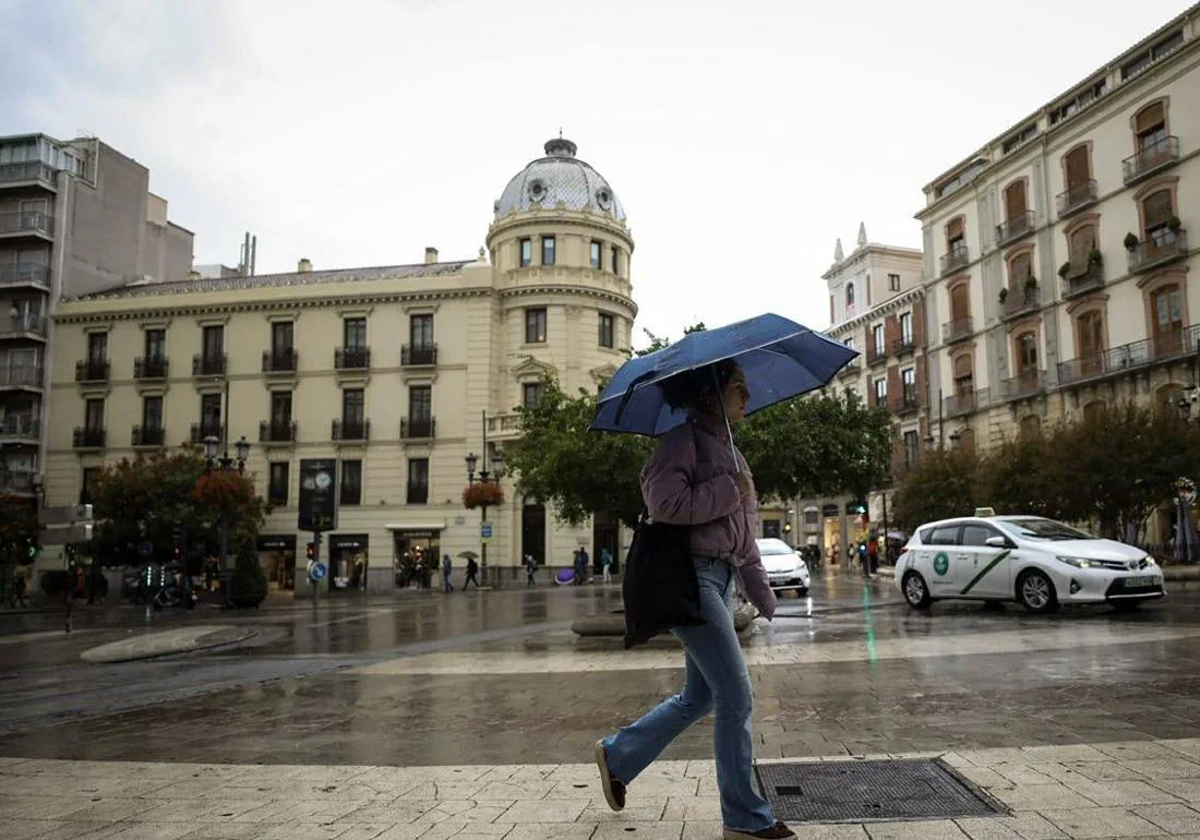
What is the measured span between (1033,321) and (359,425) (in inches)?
1134

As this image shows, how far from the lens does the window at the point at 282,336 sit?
45.4m

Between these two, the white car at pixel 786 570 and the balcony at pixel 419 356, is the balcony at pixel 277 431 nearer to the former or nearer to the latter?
the balcony at pixel 419 356

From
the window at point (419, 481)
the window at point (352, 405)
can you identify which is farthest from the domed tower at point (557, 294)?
the window at point (352, 405)

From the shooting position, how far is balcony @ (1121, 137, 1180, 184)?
31938 mm

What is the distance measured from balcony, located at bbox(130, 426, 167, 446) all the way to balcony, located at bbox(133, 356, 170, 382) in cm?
239

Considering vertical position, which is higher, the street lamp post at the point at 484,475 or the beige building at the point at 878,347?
the beige building at the point at 878,347

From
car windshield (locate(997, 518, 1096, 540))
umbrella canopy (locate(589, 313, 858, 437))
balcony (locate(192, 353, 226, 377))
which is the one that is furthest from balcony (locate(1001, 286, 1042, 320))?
umbrella canopy (locate(589, 313, 858, 437))

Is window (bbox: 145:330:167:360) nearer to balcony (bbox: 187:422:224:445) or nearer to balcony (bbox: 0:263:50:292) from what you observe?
balcony (bbox: 187:422:224:445)

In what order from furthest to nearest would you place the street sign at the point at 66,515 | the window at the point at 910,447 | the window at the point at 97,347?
the window at the point at 910,447 → the window at the point at 97,347 → the street sign at the point at 66,515

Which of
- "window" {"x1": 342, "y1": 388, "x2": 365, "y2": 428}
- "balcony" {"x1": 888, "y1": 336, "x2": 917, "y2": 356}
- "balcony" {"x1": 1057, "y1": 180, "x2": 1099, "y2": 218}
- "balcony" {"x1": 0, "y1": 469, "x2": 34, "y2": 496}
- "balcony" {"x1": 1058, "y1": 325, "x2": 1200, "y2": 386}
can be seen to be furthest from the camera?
"balcony" {"x1": 888, "y1": 336, "x2": 917, "y2": 356}

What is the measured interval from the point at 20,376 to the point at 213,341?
9.76 metres

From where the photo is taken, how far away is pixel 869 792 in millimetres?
4285

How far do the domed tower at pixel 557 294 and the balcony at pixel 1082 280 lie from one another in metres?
18.1

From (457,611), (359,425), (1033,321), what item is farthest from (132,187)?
(1033,321)
